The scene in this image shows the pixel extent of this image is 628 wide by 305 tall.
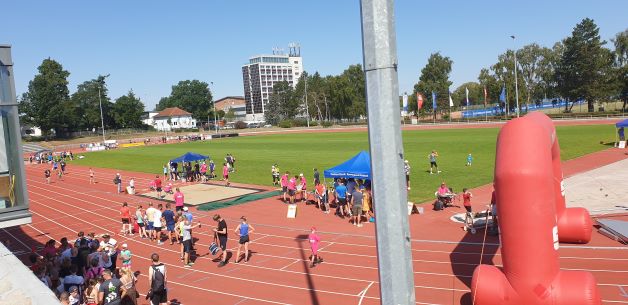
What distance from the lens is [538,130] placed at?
25.2 feet

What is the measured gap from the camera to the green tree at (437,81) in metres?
99.6

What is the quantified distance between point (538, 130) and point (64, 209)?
79.3 feet

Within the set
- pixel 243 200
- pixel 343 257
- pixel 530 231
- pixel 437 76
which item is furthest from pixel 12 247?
pixel 437 76

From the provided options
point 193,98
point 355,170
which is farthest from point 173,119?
point 355,170

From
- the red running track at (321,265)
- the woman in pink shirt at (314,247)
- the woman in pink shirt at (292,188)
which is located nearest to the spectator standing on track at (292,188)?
the woman in pink shirt at (292,188)

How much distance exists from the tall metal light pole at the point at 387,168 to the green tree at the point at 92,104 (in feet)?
374

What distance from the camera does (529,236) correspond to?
7219mm

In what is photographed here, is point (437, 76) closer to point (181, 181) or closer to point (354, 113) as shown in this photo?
point (354, 113)

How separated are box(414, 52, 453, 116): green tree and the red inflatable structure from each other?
9505 cm

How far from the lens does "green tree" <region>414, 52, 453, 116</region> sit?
9956 cm

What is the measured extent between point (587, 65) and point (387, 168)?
82.9m

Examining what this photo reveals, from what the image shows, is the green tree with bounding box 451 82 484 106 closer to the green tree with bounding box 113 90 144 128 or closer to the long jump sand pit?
the green tree with bounding box 113 90 144 128

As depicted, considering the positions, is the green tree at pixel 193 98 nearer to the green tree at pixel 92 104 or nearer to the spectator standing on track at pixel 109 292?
the green tree at pixel 92 104

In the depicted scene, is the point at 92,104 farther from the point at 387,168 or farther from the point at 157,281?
the point at 387,168
